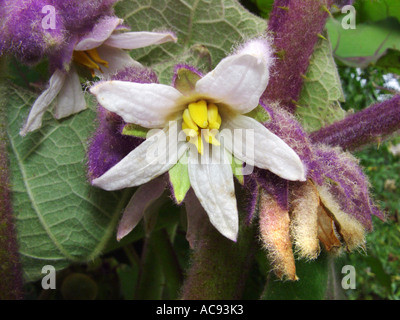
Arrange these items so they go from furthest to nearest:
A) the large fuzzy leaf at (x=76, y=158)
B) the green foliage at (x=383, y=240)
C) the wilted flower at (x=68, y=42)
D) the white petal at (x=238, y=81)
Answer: the green foliage at (x=383, y=240) → the large fuzzy leaf at (x=76, y=158) → the wilted flower at (x=68, y=42) → the white petal at (x=238, y=81)

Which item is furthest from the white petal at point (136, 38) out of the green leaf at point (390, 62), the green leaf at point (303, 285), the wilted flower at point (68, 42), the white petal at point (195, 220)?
the green leaf at point (390, 62)

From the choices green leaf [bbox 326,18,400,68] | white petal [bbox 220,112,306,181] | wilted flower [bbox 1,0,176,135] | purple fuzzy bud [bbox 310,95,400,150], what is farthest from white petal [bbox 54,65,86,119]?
green leaf [bbox 326,18,400,68]

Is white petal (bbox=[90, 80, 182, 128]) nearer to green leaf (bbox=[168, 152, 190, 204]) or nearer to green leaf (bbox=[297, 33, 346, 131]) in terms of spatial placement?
green leaf (bbox=[168, 152, 190, 204])

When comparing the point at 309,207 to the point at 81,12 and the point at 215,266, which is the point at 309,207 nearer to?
the point at 215,266

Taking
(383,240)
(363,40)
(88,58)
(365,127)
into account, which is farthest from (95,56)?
(383,240)

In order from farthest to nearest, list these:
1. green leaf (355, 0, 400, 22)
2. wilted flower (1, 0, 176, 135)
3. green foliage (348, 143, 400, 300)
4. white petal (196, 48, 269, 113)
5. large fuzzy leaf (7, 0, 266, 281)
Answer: green foliage (348, 143, 400, 300), green leaf (355, 0, 400, 22), large fuzzy leaf (7, 0, 266, 281), wilted flower (1, 0, 176, 135), white petal (196, 48, 269, 113)

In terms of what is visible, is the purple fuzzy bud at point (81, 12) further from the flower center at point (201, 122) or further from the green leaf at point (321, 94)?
the green leaf at point (321, 94)
